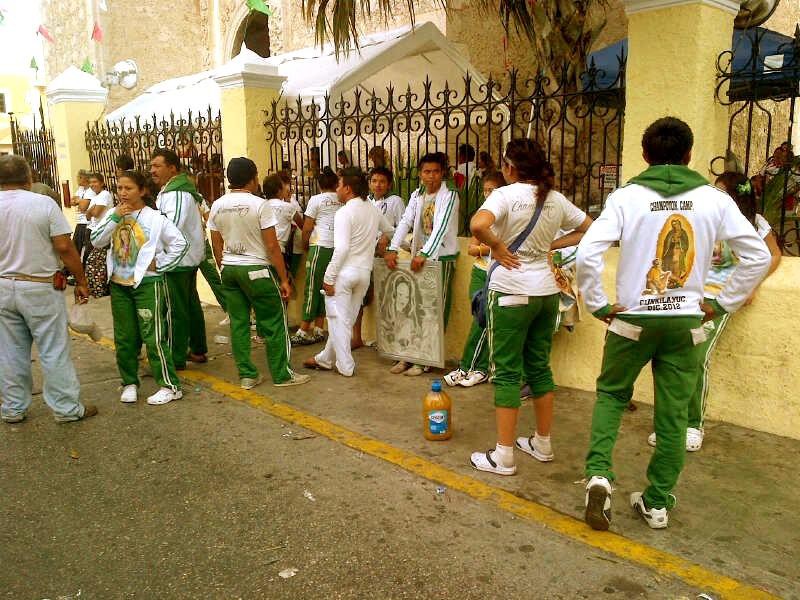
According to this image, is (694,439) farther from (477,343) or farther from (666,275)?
(477,343)

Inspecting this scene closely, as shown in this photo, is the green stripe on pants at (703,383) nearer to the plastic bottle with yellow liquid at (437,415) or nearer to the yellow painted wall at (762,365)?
the yellow painted wall at (762,365)

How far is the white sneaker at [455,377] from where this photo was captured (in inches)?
220

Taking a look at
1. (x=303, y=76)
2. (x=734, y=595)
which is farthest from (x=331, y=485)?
(x=303, y=76)

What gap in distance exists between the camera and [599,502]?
10.7 feet

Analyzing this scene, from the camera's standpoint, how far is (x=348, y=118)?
6668mm

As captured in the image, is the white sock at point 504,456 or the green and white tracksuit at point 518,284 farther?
the white sock at point 504,456

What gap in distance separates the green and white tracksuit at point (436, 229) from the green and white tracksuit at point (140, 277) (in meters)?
1.83

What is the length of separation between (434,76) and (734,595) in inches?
336

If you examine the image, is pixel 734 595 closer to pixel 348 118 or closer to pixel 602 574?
pixel 602 574

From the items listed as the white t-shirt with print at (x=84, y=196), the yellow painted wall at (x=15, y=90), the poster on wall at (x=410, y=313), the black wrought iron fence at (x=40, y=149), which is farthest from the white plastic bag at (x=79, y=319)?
the yellow painted wall at (x=15, y=90)

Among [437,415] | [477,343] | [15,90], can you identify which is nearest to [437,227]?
[477,343]

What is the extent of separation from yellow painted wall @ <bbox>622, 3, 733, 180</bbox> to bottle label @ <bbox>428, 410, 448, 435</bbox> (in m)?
2.13

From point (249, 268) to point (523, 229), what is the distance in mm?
2361

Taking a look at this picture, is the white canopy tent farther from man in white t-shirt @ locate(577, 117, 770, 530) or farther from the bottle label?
man in white t-shirt @ locate(577, 117, 770, 530)
